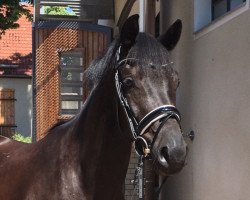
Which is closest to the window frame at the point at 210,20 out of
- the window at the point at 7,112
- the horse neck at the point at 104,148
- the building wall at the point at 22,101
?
the horse neck at the point at 104,148

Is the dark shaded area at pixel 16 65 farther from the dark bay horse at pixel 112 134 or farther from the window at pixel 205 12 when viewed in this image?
the dark bay horse at pixel 112 134

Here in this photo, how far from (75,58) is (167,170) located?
5.50 metres

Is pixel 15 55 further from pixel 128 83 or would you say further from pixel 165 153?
pixel 165 153

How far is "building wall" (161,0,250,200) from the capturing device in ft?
14.8

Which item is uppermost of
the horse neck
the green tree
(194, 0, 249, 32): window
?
the green tree

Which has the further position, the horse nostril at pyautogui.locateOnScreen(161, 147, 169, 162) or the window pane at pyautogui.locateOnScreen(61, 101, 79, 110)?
the window pane at pyautogui.locateOnScreen(61, 101, 79, 110)

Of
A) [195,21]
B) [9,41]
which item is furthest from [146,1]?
[9,41]

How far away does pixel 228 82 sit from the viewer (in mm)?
4840

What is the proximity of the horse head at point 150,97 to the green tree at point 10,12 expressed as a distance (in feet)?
38.1

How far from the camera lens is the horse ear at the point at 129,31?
288 cm

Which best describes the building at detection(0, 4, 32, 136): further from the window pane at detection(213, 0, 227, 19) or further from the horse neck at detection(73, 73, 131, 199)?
the horse neck at detection(73, 73, 131, 199)

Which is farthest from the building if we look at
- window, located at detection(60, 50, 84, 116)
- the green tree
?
window, located at detection(60, 50, 84, 116)

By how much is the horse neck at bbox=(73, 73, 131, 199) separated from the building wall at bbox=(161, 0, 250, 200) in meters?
1.65

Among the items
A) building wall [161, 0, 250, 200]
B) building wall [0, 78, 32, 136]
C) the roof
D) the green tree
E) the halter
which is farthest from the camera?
the roof
